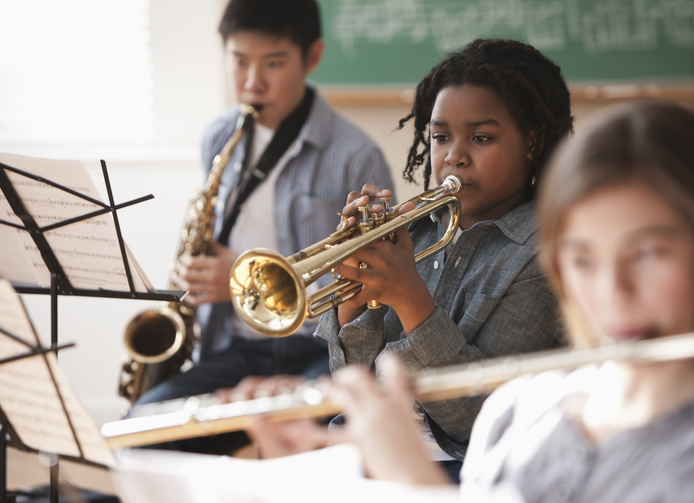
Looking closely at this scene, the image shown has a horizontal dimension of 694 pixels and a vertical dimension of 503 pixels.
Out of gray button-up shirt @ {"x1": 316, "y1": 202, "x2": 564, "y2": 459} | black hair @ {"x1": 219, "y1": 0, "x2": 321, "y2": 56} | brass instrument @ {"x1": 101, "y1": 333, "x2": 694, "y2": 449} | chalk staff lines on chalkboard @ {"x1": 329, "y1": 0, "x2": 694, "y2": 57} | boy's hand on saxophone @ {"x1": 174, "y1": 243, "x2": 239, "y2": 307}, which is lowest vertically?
boy's hand on saxophone @ {"x1": 174, "y1": 243, "x2": 239, "y2": 307}

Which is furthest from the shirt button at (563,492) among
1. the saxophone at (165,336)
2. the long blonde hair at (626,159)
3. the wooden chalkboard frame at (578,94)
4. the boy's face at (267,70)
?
the wooden chalkboard frame at (578,94)

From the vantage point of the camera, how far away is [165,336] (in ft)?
6.43

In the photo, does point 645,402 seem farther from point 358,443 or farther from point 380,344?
point 380,344

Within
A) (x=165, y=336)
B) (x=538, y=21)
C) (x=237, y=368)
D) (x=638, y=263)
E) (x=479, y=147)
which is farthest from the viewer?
(x=538, y=21)

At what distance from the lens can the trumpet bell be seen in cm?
114

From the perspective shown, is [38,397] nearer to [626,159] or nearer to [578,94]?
[626,159]

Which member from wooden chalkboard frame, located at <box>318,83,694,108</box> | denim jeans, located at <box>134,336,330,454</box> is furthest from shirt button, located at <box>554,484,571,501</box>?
wooden chalkboard frame, located at <box>318,83,694,108</box>

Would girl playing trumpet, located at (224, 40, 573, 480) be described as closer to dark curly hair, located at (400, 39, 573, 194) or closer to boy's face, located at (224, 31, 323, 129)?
dark curly hair, located at (400, 39, 573, 194)

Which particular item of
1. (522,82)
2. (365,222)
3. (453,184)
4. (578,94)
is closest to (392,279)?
(365,222)

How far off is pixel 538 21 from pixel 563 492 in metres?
2.12

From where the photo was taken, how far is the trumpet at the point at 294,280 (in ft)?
3.59

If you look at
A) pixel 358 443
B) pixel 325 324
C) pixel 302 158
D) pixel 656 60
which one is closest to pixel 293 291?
pixel 325 324

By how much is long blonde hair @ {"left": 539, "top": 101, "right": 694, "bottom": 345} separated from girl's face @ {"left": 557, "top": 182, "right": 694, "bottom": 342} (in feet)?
0.04

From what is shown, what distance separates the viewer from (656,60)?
246 cm
